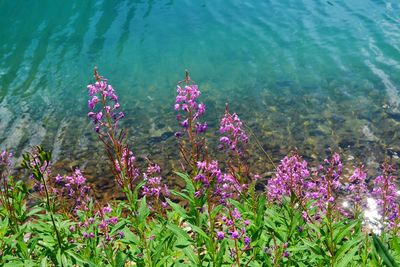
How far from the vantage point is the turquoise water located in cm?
1554

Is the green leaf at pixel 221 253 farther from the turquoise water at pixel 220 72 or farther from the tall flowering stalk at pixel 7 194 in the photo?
the turquoise water at pixel 220 72

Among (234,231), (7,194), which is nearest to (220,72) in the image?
(7,194)

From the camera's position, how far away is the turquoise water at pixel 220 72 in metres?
15.5

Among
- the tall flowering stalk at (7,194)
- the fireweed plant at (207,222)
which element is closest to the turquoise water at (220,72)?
the tall flowering stalk at (7,194)

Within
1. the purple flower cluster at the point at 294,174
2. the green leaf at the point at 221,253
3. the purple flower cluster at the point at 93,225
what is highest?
the purple flower cluster at the point at 294,174

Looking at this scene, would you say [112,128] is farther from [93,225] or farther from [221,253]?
[93,225]

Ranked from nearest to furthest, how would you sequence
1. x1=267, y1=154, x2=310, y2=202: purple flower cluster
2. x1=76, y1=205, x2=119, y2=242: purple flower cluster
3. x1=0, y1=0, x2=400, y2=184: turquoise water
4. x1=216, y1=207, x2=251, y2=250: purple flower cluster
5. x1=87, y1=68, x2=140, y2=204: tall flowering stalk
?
1. x1=216, y1=207, x2=251, y2=250: purple flower cluster
2. x1=87, y1=68, x2=140, y2=204: tall flowering stalk
3. x1=267, y1=154, x2=310, y2=202: purple flower cluster
4. x1=76, y1=205, x2=119, y2=242: purple flower cluster
5. x1=0, y1=0, x2=400, y2=184: turquoise water

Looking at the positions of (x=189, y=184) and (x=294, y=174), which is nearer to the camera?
(x=189, y=184)

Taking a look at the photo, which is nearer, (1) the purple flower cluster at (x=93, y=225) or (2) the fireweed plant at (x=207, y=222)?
(2) the fireweed plant at (x=207, y=222)

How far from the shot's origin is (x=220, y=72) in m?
22.0

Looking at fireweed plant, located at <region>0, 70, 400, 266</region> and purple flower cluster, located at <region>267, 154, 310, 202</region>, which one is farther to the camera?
purple flower cluster, located at <region>267, 154, 310, 202</region>

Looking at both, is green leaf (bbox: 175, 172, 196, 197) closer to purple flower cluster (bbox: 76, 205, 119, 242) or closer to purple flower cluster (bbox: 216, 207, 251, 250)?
purple flower cluster (bbox: 216, 207, 251, 250)

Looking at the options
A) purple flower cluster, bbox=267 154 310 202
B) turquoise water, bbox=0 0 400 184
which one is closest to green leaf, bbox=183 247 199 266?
purple flower cluster, bbox=267 154 310 202

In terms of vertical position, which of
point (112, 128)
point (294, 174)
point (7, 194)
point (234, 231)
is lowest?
point (7, 194)
